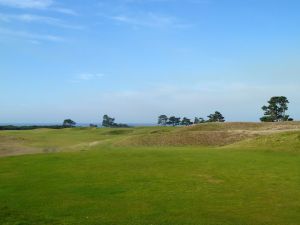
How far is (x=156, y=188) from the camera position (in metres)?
20.4

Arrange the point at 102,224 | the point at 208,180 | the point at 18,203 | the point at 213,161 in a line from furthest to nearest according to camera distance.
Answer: the point at 213,161 → the point at 208,180 → the point at 18,203 → the point at 102,224

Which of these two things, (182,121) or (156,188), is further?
(182,121)

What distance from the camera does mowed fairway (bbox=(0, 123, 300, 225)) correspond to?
15.0 m

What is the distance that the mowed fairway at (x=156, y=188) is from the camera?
15000 mm

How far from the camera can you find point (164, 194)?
18953mm

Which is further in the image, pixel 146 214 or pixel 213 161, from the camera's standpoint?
pixel 213 161

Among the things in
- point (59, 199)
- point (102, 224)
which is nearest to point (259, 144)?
point (59, 199)

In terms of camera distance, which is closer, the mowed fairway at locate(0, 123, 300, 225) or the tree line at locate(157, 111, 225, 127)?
the mowed fairway at locate(0, 123, 300, 225)

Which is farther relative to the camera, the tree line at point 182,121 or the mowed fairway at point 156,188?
the tree line at point 182,121

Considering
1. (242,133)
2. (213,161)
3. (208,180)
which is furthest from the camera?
(242,133)

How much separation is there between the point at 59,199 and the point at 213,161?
13.8 m

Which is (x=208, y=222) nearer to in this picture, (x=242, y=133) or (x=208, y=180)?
(x=208, y=180)

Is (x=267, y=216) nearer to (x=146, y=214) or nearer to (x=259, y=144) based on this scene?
(x=146, y=214)

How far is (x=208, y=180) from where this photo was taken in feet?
73.9
